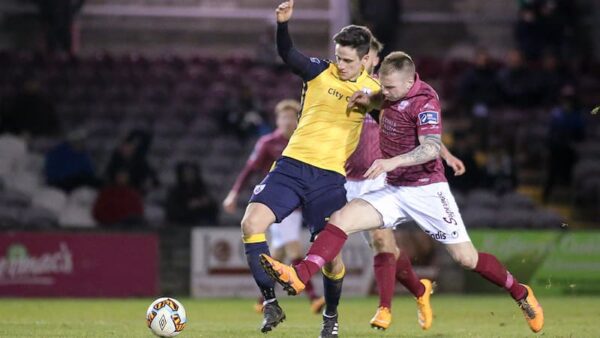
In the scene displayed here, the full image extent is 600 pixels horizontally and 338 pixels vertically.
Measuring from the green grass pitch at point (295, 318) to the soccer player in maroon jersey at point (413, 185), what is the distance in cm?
78

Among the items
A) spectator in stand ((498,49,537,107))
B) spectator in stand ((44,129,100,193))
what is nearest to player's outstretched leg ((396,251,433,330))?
spectator in stand ((44,129,100,193))

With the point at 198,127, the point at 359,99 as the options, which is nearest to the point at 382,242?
the point at 359,99

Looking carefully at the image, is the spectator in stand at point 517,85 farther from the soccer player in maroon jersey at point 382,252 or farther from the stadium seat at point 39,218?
the soccer player in maroon jersey at point 382,252

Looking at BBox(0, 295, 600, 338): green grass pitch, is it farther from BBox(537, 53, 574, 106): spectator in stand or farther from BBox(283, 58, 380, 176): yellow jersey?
BBox(537, 53, 574, 106): spectator in stand

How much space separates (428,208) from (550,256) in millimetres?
8697

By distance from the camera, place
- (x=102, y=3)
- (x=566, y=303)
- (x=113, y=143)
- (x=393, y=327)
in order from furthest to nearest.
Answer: (x=102, y=3) → (x=113, y=143) → (x=566, y=303) → (x=393, y=327)

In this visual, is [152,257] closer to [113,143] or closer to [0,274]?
[0,274]

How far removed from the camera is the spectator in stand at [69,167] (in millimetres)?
18094

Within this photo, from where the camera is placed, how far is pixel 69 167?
1820cm

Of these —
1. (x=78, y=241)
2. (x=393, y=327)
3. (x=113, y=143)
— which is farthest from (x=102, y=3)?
(x=393, y=327)

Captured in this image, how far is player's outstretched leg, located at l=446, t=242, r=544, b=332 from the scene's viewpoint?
361 inches

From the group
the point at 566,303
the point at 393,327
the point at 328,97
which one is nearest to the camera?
the point at 328,97

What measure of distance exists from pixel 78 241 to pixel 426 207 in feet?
27.4

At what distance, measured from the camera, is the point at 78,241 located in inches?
642
